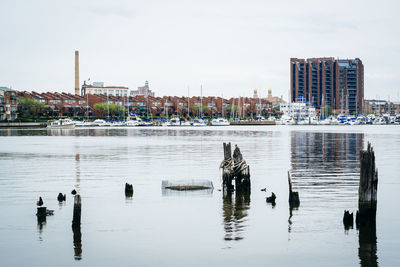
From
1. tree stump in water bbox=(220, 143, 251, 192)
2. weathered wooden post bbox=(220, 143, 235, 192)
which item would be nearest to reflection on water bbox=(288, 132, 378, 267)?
tree stump in water bbox=(220, 143, 251, 192)

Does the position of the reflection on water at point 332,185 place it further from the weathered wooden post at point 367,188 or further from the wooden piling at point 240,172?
the wooden piling at point 240,172

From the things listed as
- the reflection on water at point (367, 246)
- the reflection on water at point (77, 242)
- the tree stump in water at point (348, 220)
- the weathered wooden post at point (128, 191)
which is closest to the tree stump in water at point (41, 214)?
the reflection on water at point (77, 242)

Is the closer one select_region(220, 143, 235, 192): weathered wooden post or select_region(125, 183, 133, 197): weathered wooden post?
select_region(220, 143, 235, 192): weathered wooden post

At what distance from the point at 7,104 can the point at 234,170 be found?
17467 centimetres

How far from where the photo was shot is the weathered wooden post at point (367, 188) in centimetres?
2069

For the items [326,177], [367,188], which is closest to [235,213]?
[367,188]

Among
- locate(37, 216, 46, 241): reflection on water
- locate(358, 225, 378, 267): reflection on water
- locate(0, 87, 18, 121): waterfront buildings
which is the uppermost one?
locate(0, 87, 18, 121): waterfront buildings

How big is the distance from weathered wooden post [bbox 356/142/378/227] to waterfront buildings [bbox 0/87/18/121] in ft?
597

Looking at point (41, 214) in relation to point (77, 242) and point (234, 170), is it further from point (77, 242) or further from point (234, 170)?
point (234, 170)

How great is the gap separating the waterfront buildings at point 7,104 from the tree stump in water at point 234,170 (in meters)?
172

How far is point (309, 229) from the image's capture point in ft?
74.3

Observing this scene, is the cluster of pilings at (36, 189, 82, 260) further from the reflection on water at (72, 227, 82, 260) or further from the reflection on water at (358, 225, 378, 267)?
the reflection on water at (358, 225, 378, 267)

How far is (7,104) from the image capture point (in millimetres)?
192750

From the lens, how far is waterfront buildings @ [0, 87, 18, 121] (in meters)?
191
